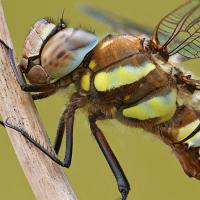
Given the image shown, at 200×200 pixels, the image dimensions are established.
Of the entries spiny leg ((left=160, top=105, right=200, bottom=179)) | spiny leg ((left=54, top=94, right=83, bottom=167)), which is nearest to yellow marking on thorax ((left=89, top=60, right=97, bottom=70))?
spiny leg ((left=54, top=94, right=83, bottom=167))

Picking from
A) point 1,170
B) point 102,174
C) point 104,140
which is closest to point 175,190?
point 102,174

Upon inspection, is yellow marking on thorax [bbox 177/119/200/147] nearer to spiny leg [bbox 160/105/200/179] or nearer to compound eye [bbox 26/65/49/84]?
spiny leg [bbox 160/105/200/179]

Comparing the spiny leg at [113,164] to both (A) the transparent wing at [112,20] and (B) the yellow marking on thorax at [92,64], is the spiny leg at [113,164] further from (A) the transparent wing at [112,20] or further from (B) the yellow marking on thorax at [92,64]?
(A) the transparent wing at [112,20]

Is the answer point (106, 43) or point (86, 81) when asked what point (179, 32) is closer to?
point (106, 43)

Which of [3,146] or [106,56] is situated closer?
Result: [106,56]

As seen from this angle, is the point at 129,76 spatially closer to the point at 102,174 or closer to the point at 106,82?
the point at 106,82

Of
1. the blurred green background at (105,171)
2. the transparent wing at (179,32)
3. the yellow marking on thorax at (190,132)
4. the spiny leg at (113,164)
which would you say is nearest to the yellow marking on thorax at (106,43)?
the transparent wing at (179,32)

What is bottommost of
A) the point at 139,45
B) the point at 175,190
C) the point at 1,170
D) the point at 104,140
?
the point at 1,170
